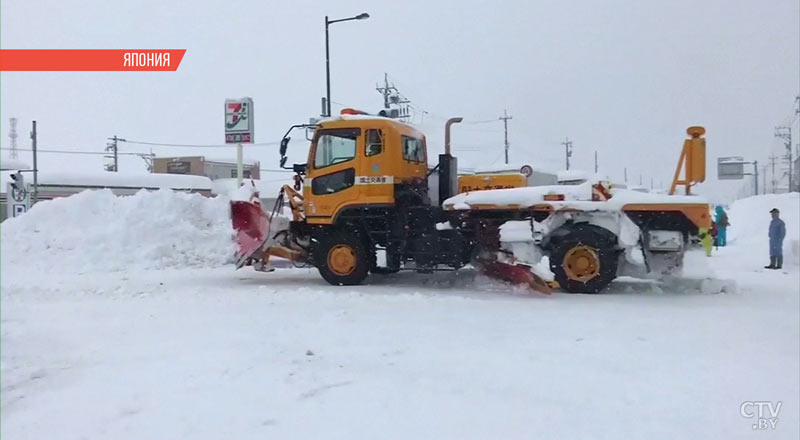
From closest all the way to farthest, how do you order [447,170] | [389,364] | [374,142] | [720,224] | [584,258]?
[389,364] → [584,258] → [374,142] → [447,170] → [720,224]

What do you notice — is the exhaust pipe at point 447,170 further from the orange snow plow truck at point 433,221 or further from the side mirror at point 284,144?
the side mirror at point 284,144

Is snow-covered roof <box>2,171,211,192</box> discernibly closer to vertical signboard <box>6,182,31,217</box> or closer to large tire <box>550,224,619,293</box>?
vertical signboard <box>6,182,31,217</box>

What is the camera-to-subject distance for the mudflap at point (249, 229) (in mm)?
10695

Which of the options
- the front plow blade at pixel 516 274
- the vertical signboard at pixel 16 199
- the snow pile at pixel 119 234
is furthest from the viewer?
the vertical signboard at pixel 16 199

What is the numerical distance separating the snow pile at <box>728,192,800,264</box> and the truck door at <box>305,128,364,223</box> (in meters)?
10.4

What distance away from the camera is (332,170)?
416 inches

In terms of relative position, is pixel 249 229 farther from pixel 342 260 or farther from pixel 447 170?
pixel 447 170

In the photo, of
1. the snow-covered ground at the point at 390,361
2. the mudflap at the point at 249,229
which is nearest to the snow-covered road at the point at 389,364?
the snow-covered ground at the point at 390,361

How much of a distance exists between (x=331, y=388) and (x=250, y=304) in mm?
3997

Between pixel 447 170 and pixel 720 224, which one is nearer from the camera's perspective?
pixel 447 170

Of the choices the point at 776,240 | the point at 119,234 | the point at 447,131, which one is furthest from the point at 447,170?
the point at 119,234

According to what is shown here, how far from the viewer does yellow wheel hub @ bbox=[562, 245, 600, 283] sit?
949 cm

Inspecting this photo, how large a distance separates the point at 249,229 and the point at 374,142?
2666mm

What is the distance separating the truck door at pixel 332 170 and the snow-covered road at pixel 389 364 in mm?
1983
